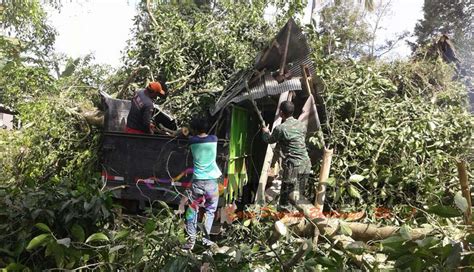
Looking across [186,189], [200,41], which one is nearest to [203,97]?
[200,41]

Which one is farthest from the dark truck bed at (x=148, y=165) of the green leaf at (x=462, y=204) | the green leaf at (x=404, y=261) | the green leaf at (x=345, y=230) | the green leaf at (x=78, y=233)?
the green leaf at (x=462, y=204)

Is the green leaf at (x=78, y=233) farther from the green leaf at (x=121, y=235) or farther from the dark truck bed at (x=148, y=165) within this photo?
the dark truck bed at (x=148, y=165)

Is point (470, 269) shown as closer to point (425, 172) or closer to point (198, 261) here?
point (198, 261)

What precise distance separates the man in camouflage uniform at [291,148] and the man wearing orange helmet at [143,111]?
1.49 m

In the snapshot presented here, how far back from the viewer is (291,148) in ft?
15.3

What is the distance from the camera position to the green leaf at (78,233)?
2.60m

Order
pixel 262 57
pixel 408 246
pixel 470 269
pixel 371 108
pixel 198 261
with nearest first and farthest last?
pixel 470 269
pixel 408 246
pixel 198 261
pixel 262 57
pixel 371 108

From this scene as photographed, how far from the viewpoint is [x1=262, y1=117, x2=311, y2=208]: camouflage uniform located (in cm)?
459

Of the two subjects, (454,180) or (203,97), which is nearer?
(454,180)

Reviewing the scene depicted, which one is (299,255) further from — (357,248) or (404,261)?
(404,261)

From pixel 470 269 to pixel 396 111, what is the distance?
4035 mm

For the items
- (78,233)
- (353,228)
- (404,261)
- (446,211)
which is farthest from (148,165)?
(446,211)

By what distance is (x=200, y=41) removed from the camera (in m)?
6.57

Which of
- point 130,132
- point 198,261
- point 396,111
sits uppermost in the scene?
point 396,111
